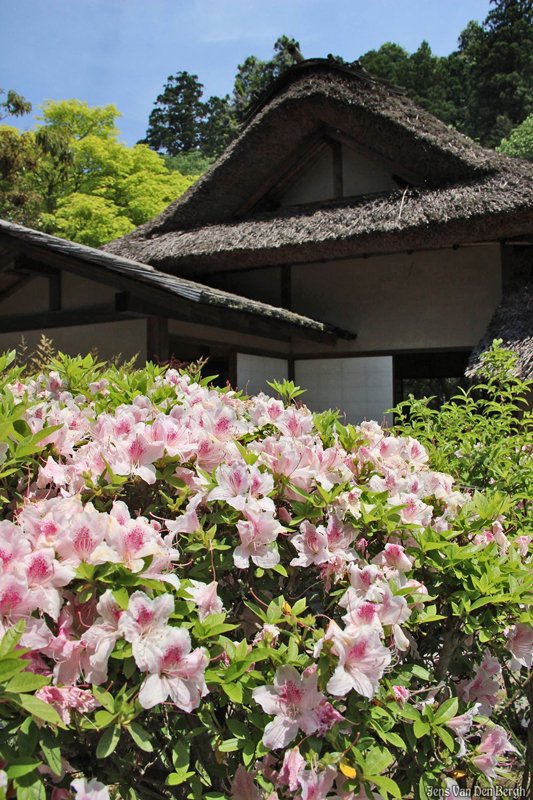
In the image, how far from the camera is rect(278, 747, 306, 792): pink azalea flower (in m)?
0.87

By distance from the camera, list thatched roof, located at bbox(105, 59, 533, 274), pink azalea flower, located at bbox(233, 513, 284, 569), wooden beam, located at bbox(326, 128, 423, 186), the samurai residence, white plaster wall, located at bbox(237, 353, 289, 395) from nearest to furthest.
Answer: pink azalea flower, located at bbox(233, 513, 284, 569), the samurai residence, thatched roof, located at bbox(105, 59, 533, 274), white plaster wall, located at bbox(237, 353, 289, 395), wooden beam, located at bbox(326, 128, 423, 186)

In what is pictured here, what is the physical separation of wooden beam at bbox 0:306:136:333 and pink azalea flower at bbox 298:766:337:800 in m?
5.07

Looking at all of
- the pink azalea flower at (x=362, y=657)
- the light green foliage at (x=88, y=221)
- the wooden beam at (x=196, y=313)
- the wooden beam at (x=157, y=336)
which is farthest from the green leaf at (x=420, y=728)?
the light green foliage at (x=88, y=221)

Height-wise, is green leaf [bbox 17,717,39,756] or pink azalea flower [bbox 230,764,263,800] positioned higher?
green leaf [bbox 17,717,39,756]

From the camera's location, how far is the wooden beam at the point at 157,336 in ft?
18.0

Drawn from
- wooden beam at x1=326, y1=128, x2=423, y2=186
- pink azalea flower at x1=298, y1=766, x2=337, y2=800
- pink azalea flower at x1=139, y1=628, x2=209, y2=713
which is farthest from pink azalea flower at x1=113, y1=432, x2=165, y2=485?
wooden beam at x1=326, y1=128, x2=423, y2=186

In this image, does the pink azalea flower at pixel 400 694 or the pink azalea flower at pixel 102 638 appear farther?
the pink azalea flower at pixel 400 694

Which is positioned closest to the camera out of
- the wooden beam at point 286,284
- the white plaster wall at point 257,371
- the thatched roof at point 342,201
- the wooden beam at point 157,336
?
the wooden beam at point 157,336

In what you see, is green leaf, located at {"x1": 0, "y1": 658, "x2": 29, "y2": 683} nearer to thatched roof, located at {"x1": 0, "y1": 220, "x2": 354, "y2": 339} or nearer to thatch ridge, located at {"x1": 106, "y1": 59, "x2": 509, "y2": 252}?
thatched roof, located at {"x1": 0, "y1": 220, "x2": 354, "y2": 339}

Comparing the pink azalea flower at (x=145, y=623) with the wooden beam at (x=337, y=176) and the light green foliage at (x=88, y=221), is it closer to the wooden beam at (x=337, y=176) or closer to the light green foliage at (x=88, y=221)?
the wooden beam at (x=337, y=176)

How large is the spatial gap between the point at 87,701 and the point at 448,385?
1960 centimetres

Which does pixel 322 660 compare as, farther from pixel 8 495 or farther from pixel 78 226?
pixel 78 226

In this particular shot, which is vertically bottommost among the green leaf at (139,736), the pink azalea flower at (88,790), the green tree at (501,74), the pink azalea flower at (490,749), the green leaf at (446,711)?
the pink azalea flower at (490,749)

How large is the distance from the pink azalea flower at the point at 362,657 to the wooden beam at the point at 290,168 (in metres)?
8.40
